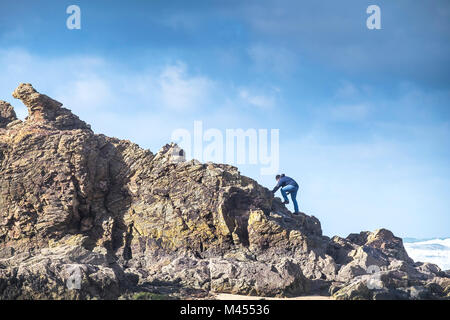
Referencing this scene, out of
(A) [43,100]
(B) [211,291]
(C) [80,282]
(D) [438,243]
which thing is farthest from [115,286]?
(D) [438,243]

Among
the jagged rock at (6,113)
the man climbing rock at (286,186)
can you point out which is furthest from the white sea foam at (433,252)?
the jagged rock at (6,113)

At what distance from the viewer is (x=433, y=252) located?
70.5 meters

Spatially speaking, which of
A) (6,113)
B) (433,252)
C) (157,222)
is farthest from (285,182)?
(433,252)

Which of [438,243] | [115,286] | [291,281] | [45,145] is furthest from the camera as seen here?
[438,243]

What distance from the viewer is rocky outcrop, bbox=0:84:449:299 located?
21.3 metres

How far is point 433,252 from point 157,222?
57.7 metres

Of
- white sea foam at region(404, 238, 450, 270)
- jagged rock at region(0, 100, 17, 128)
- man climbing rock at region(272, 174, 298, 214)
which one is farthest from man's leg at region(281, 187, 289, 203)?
white sea foam at region(404, 238, 450, 270)

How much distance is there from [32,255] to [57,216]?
2503 millimetres

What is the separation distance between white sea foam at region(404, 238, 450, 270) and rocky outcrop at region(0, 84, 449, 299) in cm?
3838

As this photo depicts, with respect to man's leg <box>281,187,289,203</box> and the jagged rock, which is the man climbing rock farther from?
the jagged rock

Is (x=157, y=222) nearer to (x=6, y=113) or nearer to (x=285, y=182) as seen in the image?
(x=285, y=182)

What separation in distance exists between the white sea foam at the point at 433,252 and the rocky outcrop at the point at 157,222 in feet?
126
